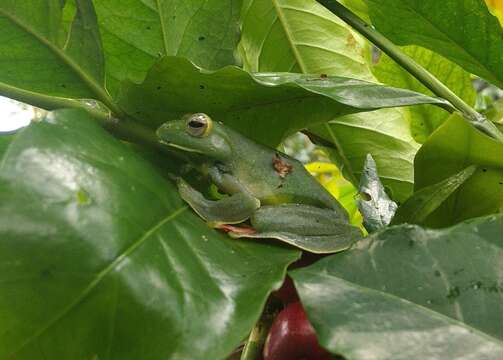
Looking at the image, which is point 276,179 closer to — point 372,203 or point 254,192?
point 254,192

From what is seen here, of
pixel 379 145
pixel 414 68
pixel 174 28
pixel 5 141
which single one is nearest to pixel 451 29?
pixel 414 68

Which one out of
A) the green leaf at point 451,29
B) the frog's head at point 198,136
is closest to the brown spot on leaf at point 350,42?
the green leaf at point 451,29

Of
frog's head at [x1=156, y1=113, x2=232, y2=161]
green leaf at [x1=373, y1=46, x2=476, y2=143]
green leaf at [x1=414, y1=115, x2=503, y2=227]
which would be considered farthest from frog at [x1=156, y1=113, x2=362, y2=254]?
green leaf at [x1=373, y1=46, x2=476, y2=143]

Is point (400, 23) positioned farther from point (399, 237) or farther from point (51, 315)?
point (51, 315)

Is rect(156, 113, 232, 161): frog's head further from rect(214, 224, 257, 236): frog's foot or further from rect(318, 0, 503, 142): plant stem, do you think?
rect(318, 0, 503, 142): plant stem

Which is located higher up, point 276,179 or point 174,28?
point 174,28

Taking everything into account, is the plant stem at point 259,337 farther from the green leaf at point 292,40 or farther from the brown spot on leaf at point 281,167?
the green leaf at point 292,40

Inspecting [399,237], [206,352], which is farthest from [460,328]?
[206,352]
